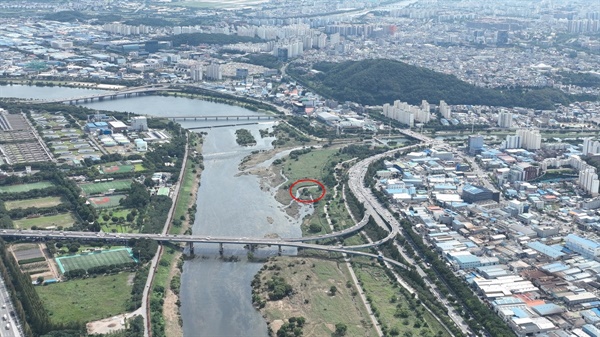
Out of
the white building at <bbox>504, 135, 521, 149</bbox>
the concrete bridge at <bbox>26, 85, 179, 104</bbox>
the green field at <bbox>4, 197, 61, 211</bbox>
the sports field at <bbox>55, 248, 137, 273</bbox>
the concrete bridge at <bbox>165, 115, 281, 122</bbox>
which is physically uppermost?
the white building at <bbox>504, 135, 521, 149</bbox>

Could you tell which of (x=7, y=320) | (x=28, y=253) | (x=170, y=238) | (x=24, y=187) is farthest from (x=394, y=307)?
(x=24, y=187)

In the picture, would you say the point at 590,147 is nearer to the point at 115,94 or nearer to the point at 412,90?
the point at 412,90

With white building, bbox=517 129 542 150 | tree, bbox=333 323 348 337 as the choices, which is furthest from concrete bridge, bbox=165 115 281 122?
tree, bbox=333 323 348 337

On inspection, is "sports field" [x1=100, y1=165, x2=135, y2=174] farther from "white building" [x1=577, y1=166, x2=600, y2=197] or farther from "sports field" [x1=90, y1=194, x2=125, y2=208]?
"white building" [x1=577, y1=166, x2=600, y2=197]

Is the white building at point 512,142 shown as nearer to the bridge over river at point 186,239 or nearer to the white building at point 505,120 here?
the white building at point 505,120

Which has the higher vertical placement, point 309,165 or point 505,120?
point 505,120

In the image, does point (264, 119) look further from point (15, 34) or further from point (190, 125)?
point (15, 34)
